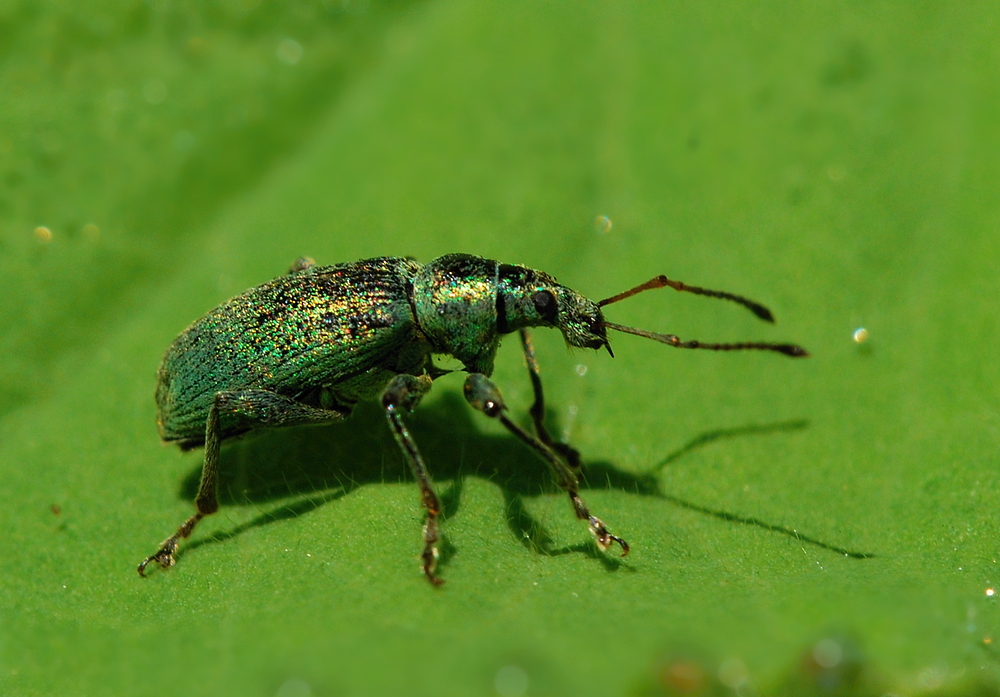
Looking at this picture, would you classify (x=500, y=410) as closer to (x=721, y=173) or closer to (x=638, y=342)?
(x=638, y=342)

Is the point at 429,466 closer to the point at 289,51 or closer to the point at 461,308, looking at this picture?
the point at 461,308

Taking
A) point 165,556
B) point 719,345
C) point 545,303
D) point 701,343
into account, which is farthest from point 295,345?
point 719,345

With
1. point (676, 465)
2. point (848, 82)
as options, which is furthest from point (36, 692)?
point (848, 82)

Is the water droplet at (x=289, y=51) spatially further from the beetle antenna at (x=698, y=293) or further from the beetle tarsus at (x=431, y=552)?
the beetle tarsus at (x=431, y=552)

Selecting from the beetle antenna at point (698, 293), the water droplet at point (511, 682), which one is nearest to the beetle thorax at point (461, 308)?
the beetle antenna at point (698, 293)

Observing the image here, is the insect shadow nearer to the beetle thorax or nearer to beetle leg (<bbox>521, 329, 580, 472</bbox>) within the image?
beetle leg (<bbox>521, 329, 580, 472</bbox>)

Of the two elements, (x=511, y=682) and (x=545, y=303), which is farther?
(x=545, y=303)

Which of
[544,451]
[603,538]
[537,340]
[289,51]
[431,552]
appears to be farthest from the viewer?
[289,51]

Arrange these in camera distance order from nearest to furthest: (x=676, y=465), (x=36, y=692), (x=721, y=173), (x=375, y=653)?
1. (x=375, y=653)
2. (x=36, y=692)
3. (x=676, y=465)
4. (x=721, y=173)
